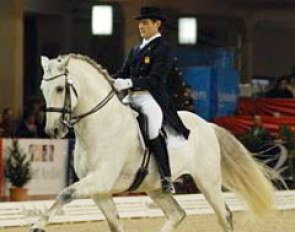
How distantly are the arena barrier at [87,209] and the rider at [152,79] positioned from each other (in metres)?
2.33

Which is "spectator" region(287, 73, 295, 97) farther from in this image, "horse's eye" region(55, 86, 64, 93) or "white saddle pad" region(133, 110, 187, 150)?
"horse's eye" region(55, 86, 64, 93)

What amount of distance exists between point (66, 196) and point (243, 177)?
2.60 m

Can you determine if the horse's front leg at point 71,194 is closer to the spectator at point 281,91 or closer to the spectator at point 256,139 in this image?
the spectator at point 256,139

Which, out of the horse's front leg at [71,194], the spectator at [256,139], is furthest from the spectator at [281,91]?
the horse's front leg at [71,194]

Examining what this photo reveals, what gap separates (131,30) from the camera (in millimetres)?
17766

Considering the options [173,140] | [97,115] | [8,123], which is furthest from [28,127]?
[97,115]

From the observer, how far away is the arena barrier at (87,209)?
36.7 ft

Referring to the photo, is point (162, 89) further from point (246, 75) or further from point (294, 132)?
point (246, 75)

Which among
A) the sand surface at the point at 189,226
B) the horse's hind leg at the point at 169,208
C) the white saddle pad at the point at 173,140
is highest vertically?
the white saddle pad at the point at 173,140

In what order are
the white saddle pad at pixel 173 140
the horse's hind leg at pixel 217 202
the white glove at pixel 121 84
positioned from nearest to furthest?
the white glove at pixel 121 84 → the white saddle pad at pixel 173 140 → the horse's hind leg at pixel 217 202

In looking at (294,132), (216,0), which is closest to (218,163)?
(294,132)

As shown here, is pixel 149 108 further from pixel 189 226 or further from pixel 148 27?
pixel 189 226

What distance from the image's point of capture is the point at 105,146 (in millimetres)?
7535

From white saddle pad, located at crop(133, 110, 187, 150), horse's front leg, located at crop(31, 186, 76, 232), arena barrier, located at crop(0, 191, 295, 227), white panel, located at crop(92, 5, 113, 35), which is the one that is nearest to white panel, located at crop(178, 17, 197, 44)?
white panel, located at crop(92, 5, 113, 35)
